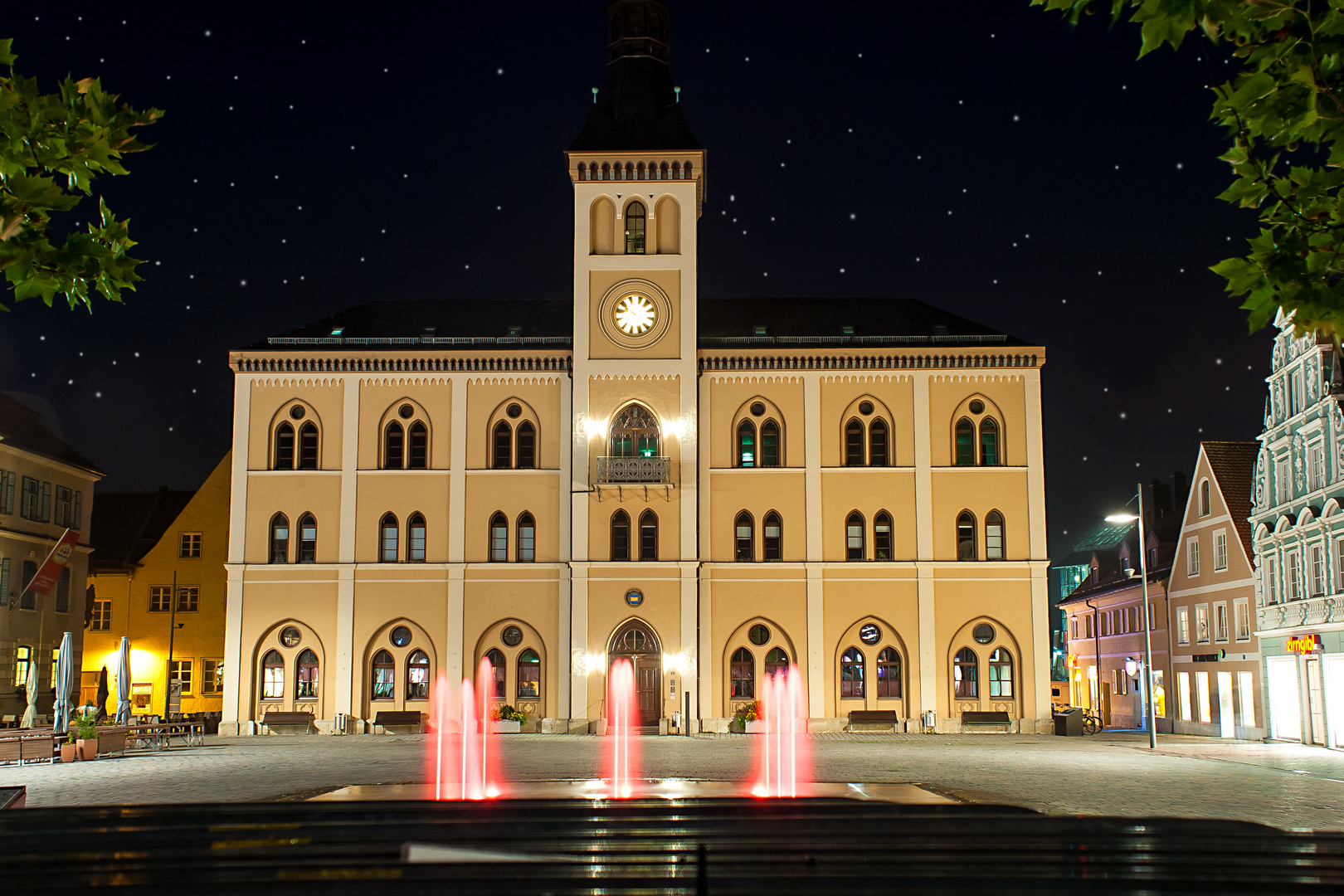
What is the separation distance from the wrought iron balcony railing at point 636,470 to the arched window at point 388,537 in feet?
25.6

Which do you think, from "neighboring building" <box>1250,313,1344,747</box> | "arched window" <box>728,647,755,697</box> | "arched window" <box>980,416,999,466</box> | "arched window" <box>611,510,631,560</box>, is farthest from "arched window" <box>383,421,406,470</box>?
"neighboring building" <box>1250,313,1344,747</box>

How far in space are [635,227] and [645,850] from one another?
1375 inches

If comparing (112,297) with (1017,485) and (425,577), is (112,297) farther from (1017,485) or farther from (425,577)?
(1017,485)

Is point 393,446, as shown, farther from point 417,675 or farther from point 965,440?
point 965,440

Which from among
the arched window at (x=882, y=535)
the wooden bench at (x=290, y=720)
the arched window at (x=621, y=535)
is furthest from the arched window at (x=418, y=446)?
the arched window at (x=882, y=535)

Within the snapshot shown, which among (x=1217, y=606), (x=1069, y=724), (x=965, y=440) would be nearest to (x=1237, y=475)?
(x=1217, y=606)

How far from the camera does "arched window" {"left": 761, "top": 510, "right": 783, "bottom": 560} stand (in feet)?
143

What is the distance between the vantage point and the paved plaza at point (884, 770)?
20406mm

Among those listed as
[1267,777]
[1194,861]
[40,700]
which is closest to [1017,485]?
[1267,777]

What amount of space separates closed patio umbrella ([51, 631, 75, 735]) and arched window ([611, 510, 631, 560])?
17.4 meters

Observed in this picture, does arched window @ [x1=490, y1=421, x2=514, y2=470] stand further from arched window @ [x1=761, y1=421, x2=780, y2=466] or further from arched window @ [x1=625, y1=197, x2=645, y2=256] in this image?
arched window @ [x1=761, y1=421, x2=780, y2=466]

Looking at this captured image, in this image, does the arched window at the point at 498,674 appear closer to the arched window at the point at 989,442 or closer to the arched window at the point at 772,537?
the arched window at the point at 772,537

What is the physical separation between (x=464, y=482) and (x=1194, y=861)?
3525 centimetres

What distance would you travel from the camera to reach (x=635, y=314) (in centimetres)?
4431
